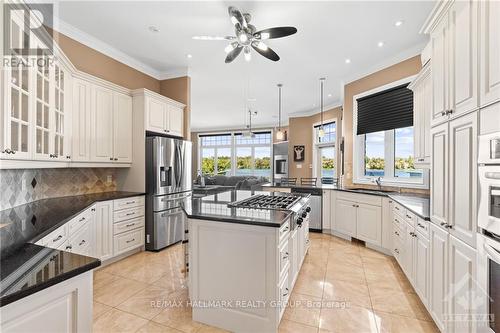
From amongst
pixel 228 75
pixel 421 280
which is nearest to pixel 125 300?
pixel 421 280

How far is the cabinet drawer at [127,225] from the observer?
3.24 m

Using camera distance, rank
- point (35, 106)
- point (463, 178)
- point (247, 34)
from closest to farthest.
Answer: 1. point (463, 178)
2. point (35, 106)
3. point (247, 34)

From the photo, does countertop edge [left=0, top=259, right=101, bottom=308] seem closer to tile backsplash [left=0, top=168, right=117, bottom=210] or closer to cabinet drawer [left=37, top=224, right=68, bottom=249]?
cabinet drawer [left=37, top=224, right=68, bottom=249]

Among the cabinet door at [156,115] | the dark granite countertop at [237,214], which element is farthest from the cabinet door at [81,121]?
the dark granite countertop at [237,214]

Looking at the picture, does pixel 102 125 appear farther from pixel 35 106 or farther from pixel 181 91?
pixel 181 91

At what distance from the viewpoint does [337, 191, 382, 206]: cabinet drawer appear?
145 inches

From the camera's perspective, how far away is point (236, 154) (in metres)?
10.6

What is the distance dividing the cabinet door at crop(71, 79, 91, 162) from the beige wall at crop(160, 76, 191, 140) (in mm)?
1621

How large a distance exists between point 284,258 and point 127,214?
2.50 m

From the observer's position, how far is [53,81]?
246 centimetres

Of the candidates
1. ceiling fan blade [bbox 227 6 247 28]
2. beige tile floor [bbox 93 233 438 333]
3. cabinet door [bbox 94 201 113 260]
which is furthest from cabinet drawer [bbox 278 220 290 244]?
cabinet door [bbox 94 201 113 260]

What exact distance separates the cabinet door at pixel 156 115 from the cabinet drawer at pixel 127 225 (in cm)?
142

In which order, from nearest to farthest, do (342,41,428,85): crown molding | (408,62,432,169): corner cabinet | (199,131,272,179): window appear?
1. (408,62,432,169): corner cabinet
2. (342,41,428,85): crown molding
3. (199,131,272,179): window

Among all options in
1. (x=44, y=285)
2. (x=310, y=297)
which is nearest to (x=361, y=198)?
(x=310, y=297)
